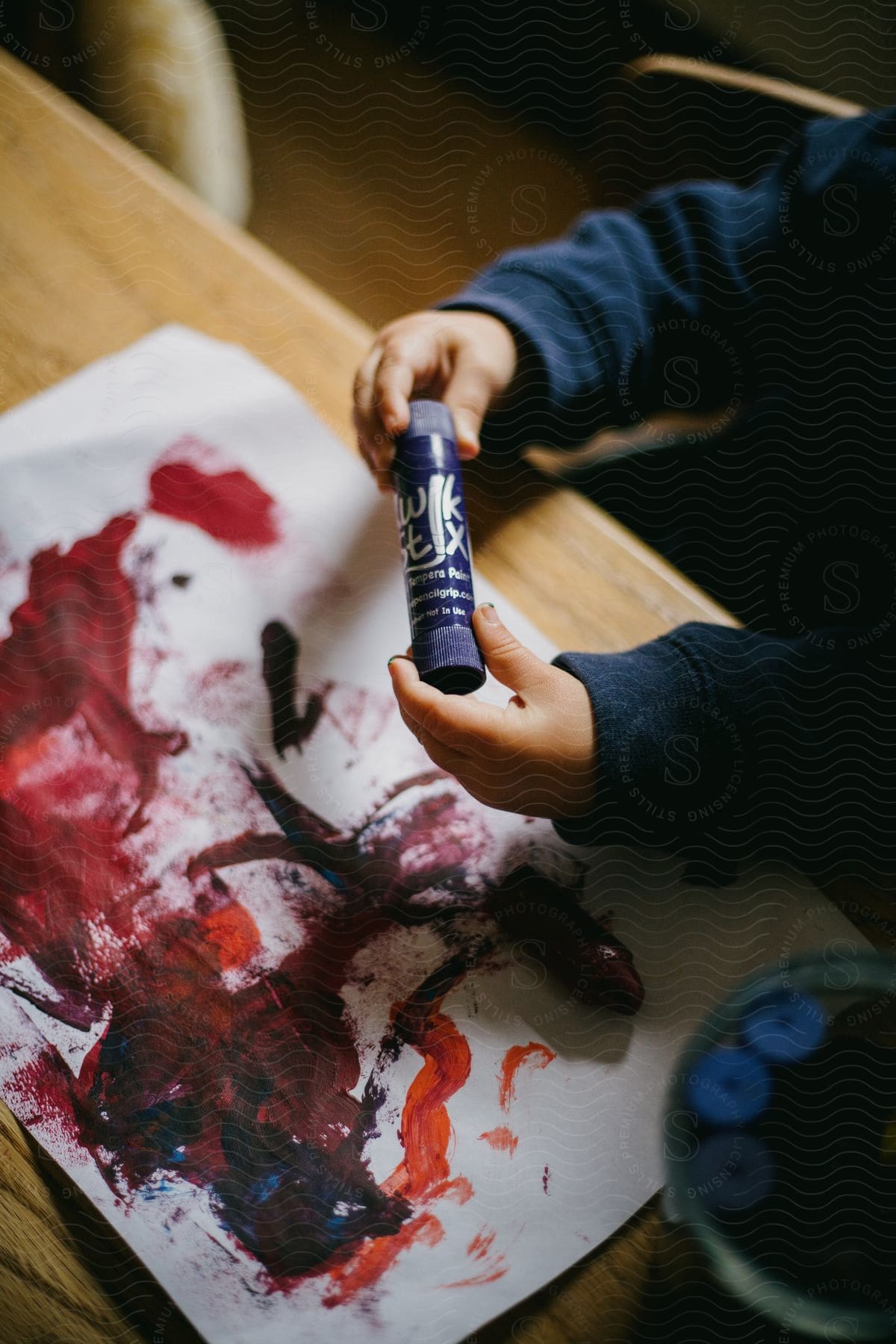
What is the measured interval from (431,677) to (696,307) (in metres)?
0.24

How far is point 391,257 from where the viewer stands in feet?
2.28

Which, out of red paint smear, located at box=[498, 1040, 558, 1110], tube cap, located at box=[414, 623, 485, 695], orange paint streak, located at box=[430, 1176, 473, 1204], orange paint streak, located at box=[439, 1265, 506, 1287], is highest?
tube cap, located at box=[414, 623, 485, 695]

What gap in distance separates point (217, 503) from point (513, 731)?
0.17 metres

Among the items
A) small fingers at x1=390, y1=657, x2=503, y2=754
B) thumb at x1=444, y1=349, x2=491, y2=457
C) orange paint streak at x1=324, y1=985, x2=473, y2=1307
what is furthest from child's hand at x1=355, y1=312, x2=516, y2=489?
orange paint streak at x1=324, y1=985, x2=473, y2=1307

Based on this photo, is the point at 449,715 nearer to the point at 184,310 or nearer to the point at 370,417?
the point at 370,417

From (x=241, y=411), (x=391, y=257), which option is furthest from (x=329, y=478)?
(x=391, y=257)

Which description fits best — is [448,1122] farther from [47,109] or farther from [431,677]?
[47,109]

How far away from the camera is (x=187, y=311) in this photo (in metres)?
0.39

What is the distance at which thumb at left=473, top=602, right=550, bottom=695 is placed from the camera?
290mm

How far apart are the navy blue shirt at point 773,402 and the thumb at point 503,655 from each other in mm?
52

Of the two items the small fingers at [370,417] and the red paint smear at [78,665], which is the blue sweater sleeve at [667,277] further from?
the red paint smear at [78,665]

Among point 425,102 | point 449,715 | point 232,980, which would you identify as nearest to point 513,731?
point 449,715

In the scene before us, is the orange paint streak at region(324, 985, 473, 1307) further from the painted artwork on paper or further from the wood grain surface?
the wood grain surface

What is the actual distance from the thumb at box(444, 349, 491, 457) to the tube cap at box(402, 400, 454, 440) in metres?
0.03
